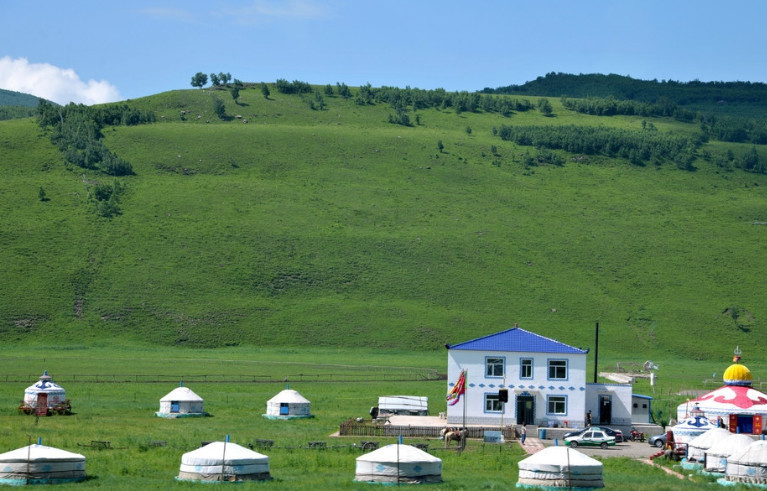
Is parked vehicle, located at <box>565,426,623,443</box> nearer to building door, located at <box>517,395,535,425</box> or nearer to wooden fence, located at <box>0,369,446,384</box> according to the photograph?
building door, located at <box>517,395,535,425</box>

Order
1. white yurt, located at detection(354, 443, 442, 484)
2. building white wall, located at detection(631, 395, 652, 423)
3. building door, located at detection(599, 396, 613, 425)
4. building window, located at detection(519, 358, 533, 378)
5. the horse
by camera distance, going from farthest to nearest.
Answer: building white wall, located at detection(631, 395, 652, 423) → building door, located at detection(599, 396, 613, 425) → building window, located at detection(519, 358, 533, 378) → the horse → white yurt, located at detection(354, 443, 442, 484)

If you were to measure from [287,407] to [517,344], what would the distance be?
47.9ft

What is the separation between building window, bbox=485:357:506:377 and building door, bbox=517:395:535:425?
1916 mm

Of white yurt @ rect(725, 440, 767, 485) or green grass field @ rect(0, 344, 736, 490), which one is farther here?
green grass field @ rect(0, 344, 736, 490)

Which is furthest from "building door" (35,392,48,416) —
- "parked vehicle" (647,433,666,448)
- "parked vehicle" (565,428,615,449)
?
"parked vehicle" (647,433,666,448)

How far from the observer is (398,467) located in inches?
1683

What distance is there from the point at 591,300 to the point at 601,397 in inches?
3183

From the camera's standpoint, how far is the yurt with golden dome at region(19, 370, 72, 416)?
6719 cm

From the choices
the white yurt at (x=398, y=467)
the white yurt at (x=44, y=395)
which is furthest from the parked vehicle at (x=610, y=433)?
the white yurt at (x=44, y=395)

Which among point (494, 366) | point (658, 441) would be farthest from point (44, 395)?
point (658, 441)

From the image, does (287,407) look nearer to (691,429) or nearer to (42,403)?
(42,403)

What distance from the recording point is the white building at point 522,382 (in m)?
66.8

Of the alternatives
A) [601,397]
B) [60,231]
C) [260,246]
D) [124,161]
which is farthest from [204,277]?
[601,397]

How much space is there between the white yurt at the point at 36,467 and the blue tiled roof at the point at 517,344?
2999 cm
